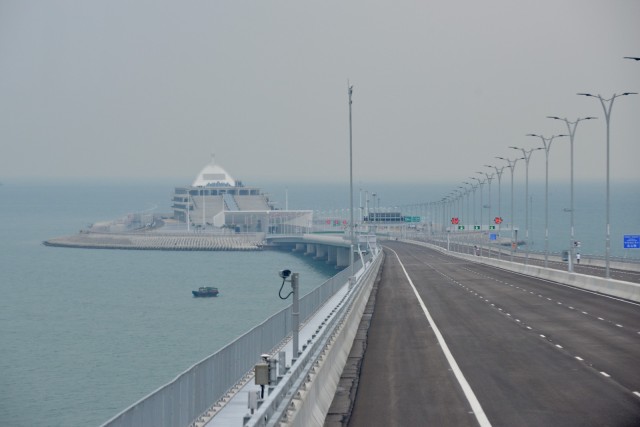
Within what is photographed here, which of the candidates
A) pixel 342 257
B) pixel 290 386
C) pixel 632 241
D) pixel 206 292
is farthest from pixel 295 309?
Result: pixel 342 257

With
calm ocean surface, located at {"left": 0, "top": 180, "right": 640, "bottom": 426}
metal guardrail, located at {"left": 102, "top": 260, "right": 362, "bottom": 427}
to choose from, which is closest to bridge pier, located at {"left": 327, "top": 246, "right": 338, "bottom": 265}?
calm ocean surface, located at {"left": 0, "top": 180, "right": 640, "bottom": 426}

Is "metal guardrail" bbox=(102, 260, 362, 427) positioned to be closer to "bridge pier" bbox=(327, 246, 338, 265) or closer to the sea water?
the sea water

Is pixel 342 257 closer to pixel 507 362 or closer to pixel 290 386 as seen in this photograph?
pixel 507 362

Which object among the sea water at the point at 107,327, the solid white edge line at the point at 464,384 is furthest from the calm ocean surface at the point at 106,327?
the solid white edge line at the point at 464,384

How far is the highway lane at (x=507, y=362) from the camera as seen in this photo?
23.2 meters

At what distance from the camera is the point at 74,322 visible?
329 feet

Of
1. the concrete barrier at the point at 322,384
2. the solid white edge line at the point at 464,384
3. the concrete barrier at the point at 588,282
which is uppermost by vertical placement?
the concrete barrier at the point at 588,282

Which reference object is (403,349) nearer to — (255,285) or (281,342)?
(281,342)

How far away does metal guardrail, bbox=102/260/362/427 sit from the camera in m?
15.0

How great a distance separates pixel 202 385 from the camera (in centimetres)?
2006

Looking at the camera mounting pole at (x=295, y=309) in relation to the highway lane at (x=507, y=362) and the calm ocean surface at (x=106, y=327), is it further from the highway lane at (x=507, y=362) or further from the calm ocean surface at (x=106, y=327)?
the calm ocean surface at (x=106, y=327)

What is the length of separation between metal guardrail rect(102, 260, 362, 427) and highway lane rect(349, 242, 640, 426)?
2.70 metres

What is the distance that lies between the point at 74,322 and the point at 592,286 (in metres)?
49.8

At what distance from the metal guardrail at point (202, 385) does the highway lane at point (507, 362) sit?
8.87ft
